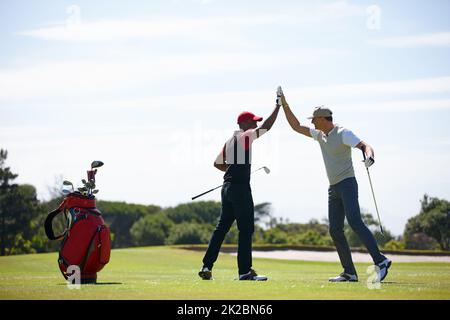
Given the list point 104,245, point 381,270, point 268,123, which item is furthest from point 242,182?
point 381,270

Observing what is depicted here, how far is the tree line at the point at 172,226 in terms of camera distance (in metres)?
64.4

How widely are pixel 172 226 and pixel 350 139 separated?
62659 mm

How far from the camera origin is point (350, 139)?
1359cm

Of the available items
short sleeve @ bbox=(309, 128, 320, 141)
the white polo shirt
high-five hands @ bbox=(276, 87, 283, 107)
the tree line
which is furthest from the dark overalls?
the tree line

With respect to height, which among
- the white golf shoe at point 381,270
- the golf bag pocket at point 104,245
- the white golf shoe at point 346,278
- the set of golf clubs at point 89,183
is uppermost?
the set of golf clubs at point 89,183

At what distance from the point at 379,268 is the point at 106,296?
14.8ft

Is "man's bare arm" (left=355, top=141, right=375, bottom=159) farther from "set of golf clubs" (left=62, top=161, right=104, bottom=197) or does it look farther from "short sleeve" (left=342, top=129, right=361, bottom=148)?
"set of golf clubs" (left=62, top=161, right=104, bottom=197)

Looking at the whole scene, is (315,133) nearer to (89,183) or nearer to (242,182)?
(242,182)

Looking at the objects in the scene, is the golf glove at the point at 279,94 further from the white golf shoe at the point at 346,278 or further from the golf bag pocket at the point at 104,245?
the golf bag pocket at the point at 104,245

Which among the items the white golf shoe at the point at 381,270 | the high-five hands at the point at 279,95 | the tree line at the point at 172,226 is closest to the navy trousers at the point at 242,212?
the high-five hands at the point at 279,95

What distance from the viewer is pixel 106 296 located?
10.9 metres

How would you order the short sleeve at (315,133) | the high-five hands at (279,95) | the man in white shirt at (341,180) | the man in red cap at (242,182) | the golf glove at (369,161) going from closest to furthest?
the golf glove at (369,161), the man in white shirt at (341,180), the man in red cap at (242,182), the short sleeve at (315,133), the high-five hands at (279,95)
